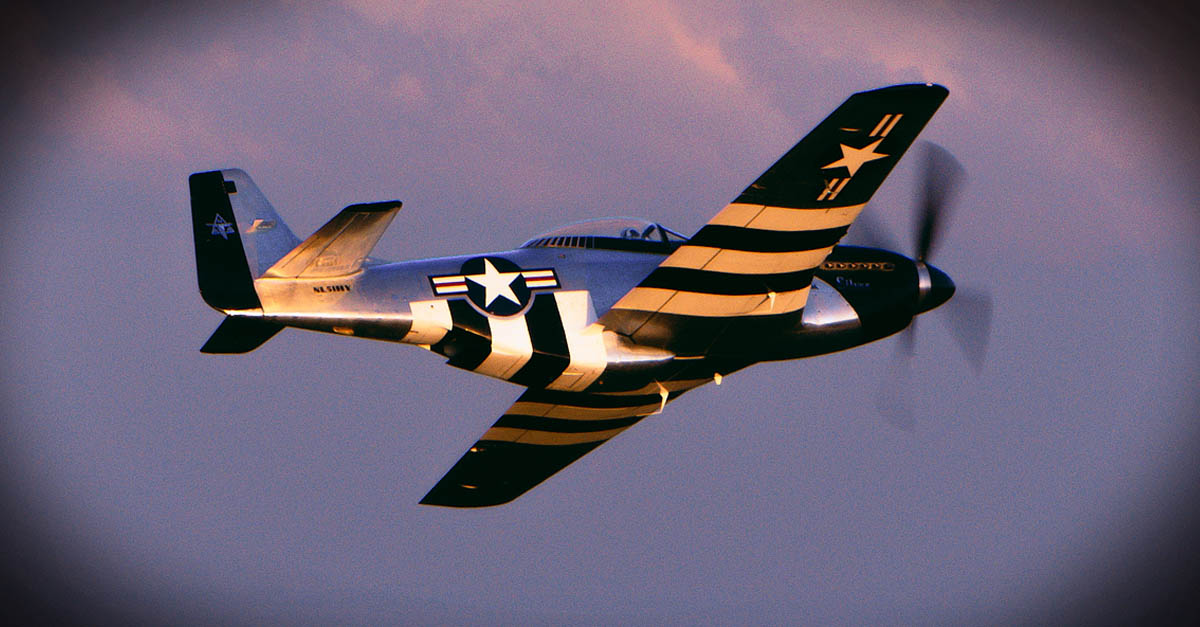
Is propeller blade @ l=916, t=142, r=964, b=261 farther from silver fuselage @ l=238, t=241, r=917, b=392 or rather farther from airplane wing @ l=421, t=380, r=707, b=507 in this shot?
airplane wing @ l=421, t=380, r=707, b=507

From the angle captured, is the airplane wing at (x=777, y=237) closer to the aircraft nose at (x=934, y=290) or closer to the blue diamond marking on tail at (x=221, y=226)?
the aircraft nose at (x=934, y=290)

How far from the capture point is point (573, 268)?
15344 millimetres

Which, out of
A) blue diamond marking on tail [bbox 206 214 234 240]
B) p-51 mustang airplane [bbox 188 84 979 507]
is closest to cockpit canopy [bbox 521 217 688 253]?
p-51 mustang airplane [bbox 188 84 979 507]

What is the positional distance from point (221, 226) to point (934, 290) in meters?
9.20

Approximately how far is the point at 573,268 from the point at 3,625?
66.2 feet

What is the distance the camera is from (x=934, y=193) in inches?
697

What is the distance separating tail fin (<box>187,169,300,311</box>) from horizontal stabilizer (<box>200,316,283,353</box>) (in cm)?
17

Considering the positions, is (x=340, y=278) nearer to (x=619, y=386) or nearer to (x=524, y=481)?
(x=619, y=386)

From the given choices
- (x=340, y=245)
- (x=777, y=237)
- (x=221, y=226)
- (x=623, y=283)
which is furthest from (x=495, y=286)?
(x=777, y=237)

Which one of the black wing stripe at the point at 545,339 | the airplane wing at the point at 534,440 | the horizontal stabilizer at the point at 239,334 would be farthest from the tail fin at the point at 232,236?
the airplane wing at the point at 534,440

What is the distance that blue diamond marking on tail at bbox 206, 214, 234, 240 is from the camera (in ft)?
45.7

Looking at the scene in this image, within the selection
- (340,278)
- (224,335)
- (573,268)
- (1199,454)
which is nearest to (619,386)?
(573,268)

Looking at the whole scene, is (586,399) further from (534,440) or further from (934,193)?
(934,193)

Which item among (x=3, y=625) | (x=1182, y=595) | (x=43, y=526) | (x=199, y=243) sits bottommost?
(x=3, y=625)
